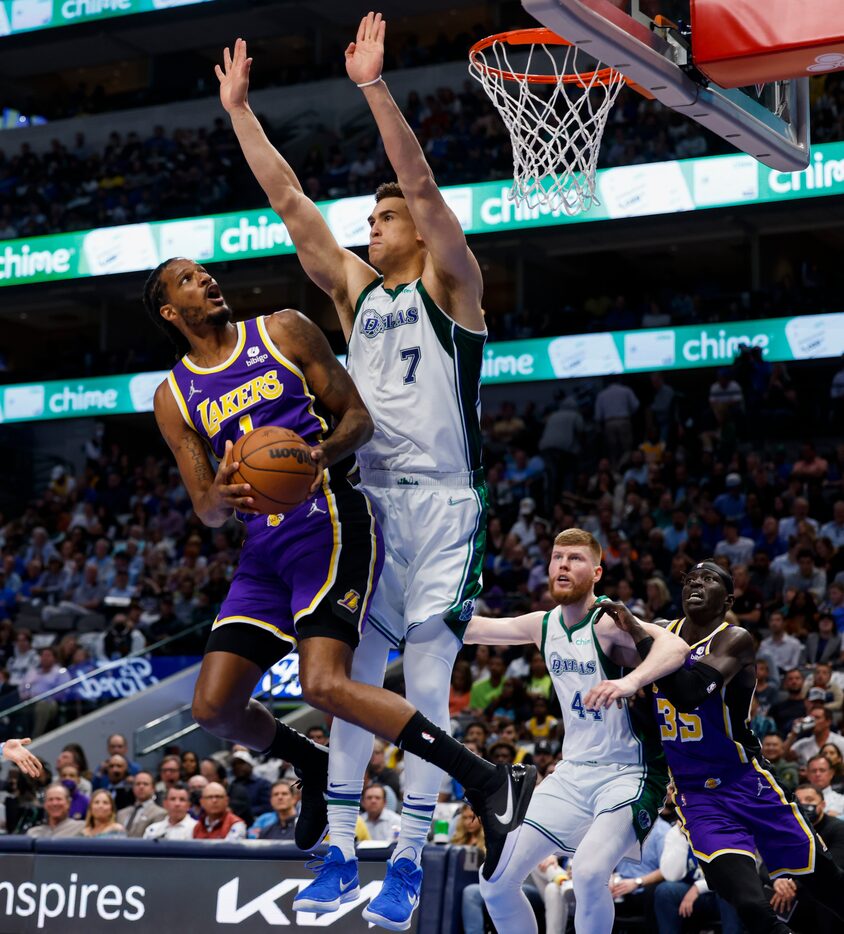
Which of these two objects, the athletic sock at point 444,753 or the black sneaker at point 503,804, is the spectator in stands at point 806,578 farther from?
the athletic sock at point 444,753

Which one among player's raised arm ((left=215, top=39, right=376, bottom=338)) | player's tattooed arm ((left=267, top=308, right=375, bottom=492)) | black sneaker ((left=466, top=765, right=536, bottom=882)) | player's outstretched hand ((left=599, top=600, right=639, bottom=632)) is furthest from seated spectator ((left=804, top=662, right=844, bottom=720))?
player's tattooed arm ((left=267, top=308, right=375, bottom=492))

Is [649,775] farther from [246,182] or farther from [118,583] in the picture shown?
[246,182]

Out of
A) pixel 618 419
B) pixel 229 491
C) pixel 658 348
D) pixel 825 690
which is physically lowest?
pixel 825 690

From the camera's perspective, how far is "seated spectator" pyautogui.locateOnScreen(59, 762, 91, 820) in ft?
41.8

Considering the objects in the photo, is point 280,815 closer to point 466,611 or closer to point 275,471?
point 466,611

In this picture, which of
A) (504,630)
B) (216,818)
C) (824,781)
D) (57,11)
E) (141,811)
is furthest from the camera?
(57,11)

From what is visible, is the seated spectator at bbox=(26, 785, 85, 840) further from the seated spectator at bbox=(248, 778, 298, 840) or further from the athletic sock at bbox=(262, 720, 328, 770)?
the athletic sock at bbox=(262, 720, 328, 770)

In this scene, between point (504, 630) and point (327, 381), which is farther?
point (504, 630)

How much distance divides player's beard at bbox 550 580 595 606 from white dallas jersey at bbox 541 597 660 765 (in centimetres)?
11

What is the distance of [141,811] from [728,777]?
251 inches

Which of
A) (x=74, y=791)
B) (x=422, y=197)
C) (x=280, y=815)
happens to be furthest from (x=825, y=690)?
(x=422, y=197)

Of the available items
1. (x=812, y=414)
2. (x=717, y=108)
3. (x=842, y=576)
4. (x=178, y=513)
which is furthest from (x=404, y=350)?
(x=178, y=513)

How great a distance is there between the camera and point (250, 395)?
5.36m

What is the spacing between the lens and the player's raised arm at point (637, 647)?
6.42 metres
